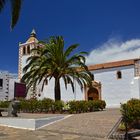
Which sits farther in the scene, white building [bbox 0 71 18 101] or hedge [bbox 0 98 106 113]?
white building [bbox 0 71 18 101]

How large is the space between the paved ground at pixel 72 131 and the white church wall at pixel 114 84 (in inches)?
617

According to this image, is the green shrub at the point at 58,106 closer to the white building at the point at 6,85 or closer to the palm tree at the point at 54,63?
the palm tree at the point at 54,63

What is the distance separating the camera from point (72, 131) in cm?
1395

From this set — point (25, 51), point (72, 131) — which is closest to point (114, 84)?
point (25, 51)

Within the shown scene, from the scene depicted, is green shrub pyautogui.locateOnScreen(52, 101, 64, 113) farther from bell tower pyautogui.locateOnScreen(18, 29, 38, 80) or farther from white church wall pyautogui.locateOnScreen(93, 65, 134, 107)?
bell tower pyautogui.locateOnScreen(18, 29, 38, 80)

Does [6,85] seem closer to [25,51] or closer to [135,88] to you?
[25,51]

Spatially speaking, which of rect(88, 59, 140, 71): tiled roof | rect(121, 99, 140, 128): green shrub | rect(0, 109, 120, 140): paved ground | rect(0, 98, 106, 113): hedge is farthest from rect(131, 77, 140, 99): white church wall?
rect(121, 99, 140, 128): green shrub

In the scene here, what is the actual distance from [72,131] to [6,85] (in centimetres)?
3002

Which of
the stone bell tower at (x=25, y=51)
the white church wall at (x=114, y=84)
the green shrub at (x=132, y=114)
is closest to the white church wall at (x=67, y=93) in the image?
the white church wall at (x=114, y=84)

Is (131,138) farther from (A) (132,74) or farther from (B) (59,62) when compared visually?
(A) (132,74)

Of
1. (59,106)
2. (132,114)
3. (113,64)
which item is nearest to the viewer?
(132,114)

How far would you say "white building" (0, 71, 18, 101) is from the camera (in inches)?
1642

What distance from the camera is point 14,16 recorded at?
12617 mm

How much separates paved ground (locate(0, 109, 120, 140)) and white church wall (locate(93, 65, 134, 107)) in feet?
51.4
